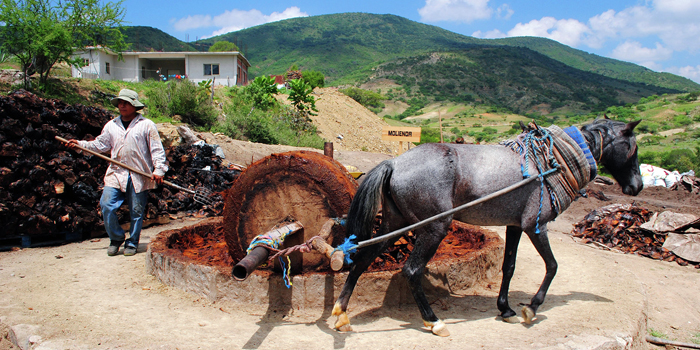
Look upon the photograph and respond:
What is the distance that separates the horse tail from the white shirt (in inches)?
111

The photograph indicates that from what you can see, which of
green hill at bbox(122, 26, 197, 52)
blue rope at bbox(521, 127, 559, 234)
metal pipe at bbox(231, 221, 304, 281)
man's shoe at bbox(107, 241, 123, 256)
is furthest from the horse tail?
green hill at bbox(122, 26, 197, 52)

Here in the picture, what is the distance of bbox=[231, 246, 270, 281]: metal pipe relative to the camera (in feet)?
8.70

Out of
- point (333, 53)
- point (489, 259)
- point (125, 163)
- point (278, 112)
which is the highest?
point (333, 53)

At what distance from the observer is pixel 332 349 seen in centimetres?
285

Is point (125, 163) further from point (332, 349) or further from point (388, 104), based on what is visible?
point (388, 104)

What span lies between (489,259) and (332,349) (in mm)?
2199

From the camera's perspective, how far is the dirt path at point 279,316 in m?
2.95

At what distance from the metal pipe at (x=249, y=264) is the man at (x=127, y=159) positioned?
2.55 meters

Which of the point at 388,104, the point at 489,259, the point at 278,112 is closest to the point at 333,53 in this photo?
the point at 388,104

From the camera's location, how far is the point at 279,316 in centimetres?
344

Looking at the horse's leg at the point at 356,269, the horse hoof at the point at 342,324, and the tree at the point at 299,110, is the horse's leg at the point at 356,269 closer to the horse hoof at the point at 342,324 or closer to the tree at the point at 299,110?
the horse hoof at the point at 342,324

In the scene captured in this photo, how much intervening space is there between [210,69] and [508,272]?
38077mm

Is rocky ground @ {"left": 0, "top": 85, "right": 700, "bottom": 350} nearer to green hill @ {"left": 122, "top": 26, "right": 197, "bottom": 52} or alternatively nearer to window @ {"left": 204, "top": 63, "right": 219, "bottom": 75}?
window @ {"left": 204, "top": 63, "right": 219, "bottom": 75}

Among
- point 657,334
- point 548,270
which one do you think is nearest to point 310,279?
point 548,270
